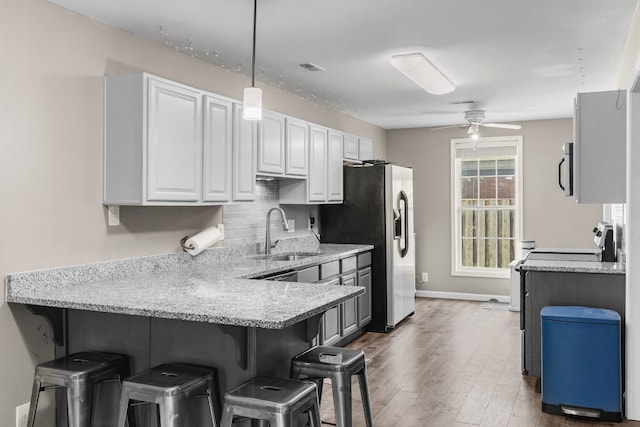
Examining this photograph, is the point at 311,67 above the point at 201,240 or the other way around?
above

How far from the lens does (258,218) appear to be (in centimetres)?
475

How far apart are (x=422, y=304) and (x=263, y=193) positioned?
3.18 meters

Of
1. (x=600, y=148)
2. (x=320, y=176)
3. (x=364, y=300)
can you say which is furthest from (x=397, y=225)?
(x=600, y=148)

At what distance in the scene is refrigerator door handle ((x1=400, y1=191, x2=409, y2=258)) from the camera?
5.89 m

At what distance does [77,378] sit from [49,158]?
1176 mm

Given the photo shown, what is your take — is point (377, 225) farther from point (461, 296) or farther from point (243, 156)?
point (461, 296)

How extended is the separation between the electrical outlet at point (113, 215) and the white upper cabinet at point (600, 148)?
9.55ft

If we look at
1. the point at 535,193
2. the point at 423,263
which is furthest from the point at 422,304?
the point at 535,193

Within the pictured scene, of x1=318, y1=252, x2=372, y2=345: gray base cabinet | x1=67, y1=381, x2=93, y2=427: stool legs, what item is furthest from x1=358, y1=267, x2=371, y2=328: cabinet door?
x1=67, y1=381, x2=93, y2=427: stool legs

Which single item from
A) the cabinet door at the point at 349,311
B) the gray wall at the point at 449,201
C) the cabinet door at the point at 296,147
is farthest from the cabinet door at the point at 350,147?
the gray wall at the point at 449,201

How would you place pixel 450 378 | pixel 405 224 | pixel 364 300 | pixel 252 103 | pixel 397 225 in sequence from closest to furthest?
pixel 252 103 < pixel 450 378 < pixel 364 300 < pixel 397 225 < pixel 405 224

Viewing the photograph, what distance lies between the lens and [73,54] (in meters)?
2.99

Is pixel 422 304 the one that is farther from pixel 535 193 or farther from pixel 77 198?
pixel 77 198

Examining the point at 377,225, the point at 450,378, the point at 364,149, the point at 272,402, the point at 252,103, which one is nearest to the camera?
the point at 272,402
